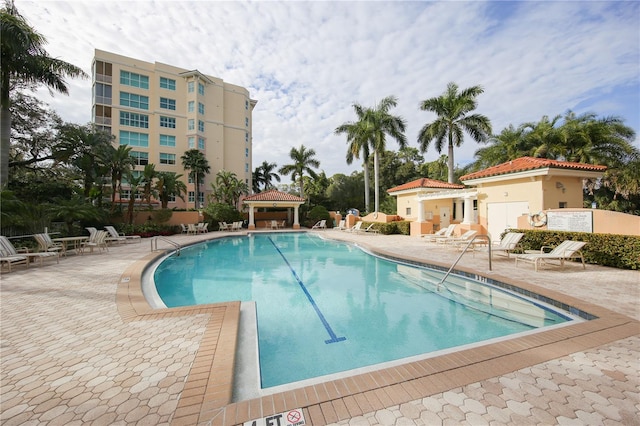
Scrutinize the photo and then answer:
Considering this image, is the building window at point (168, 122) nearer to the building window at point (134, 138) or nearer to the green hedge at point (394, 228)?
the building window at point (134, 138)

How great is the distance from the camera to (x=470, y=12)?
8789 millimetres

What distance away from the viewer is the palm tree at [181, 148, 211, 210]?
3169 centimetres

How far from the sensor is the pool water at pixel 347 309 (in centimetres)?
431

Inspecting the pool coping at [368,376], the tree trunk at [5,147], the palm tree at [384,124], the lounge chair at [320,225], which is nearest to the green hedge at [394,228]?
the palm tree at [384,124]

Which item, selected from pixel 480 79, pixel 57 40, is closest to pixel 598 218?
pixel 480 79

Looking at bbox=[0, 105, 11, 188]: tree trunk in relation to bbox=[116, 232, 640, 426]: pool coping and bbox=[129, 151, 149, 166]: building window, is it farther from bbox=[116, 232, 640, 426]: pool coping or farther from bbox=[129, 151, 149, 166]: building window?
bbox=[129, 151, 149, 166]: building window

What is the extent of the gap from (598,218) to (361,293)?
897 cm

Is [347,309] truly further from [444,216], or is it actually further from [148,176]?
[148,176]

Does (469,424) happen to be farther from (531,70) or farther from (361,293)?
(531,70)

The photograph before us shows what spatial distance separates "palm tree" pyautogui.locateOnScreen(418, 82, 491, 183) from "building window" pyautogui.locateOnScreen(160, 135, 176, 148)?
30125mm

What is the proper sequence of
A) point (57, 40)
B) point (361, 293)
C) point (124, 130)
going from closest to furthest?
point (361, 293), point (57, 40), point (124, 130)

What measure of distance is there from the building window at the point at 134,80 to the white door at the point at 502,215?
1561 inches

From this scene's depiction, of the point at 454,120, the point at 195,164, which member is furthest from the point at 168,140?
the point at 454,120

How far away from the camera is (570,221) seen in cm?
996
